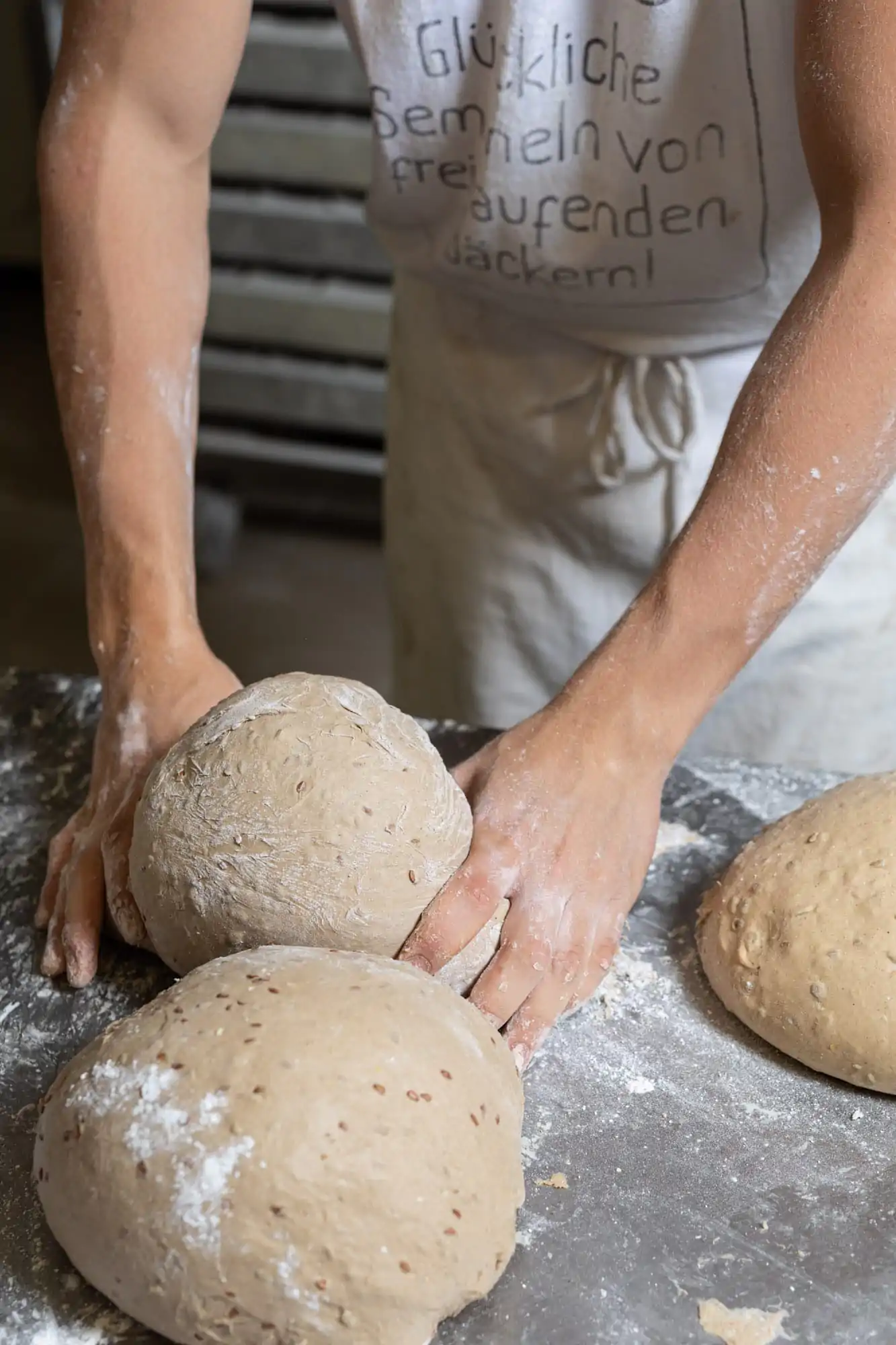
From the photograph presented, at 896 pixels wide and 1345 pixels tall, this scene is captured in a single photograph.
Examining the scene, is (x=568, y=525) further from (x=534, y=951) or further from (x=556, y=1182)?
(x=556, y=1182)

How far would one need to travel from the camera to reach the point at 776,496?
1115 millimetres

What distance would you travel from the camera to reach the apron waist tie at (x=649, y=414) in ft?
5.20

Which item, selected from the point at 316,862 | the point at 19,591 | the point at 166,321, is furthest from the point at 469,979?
the point at 19,591

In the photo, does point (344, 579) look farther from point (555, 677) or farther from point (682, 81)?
point (682, 81)

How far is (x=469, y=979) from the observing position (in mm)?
1080

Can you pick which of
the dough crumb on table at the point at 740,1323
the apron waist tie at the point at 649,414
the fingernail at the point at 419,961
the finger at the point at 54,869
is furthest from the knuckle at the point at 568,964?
the apron waist tie at the point at 649,414

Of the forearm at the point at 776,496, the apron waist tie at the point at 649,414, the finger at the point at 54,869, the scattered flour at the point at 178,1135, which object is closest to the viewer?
the scattered flour at the point at 178,1135

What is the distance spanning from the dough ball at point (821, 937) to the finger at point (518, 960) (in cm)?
17

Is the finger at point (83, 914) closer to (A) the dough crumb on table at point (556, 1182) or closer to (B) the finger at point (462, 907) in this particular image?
(B) the finger at point (462, 907)

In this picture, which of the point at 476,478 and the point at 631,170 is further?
the point at 476,478

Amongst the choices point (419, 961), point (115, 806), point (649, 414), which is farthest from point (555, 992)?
point (649, 414)

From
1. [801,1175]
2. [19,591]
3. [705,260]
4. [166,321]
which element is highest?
[705,260]

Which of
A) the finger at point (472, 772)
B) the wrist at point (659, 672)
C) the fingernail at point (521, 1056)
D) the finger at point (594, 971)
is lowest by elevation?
the fingernail at point (521, 1056)

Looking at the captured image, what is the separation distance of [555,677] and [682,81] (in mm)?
858
